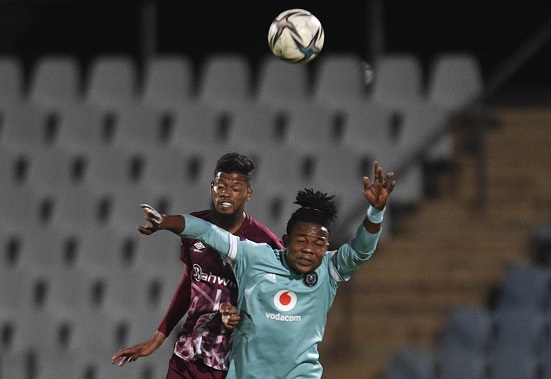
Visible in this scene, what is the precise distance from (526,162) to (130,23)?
4089 mm

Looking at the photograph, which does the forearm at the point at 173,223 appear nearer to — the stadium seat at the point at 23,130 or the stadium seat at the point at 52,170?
the stadium seat at the point at 52,170

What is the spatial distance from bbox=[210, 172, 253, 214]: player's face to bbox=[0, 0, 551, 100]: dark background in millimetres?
6023

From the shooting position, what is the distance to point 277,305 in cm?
548

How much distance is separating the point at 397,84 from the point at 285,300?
5.48m

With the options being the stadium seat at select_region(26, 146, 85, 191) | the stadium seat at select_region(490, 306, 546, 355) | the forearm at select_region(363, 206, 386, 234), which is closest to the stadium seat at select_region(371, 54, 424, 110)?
the stadium seat at select_region(490, 306, 546, 355)

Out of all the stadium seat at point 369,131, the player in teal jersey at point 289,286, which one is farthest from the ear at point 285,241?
the stadium seat at point 369,131

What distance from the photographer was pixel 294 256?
5.48 metres

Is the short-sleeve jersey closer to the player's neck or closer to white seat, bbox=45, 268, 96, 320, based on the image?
the player's neck

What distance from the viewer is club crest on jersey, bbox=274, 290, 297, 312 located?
5.48 m

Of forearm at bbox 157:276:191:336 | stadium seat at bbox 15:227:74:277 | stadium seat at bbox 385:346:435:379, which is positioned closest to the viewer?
forearm at bbox 157:276:191:336

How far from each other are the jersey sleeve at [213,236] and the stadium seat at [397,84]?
5356 millimetres

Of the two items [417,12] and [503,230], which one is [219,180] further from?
[417,12]

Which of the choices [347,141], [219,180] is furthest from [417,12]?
[219,180]

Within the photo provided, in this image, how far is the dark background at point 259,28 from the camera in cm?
1170
